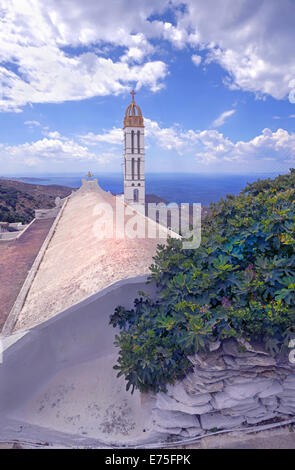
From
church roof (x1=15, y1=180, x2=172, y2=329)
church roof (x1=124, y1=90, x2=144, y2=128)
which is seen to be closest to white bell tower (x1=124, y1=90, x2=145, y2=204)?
church roof (x1=124, y1=90, x2=144, y2=128)

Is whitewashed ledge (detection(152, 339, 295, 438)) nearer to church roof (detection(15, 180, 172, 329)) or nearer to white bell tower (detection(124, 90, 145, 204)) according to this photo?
church roof (detection(15, 180, 172, 329))

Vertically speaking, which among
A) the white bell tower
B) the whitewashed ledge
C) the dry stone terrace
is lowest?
the whitewashed ledge

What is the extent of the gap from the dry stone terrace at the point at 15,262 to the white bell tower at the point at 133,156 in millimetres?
→ 14891

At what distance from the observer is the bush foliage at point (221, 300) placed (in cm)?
404

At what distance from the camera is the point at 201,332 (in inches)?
155

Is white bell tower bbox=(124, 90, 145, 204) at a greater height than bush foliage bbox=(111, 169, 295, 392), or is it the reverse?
white bell tower bbox=(124, 90, 145, 204)

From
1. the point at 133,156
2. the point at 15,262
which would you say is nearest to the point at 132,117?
the point at 133,156

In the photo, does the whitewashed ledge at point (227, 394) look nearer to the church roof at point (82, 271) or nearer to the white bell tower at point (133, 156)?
the church roof at point (82, 271)

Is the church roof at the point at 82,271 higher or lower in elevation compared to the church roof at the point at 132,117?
lower

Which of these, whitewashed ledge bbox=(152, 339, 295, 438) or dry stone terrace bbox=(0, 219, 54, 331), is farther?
dry stone terrace bbox=(0, 219, 54, 331)

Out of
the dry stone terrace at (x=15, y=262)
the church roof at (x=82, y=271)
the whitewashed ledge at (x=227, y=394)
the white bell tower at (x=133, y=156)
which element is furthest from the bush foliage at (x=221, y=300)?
the white bell tower at (x=133, y=156)

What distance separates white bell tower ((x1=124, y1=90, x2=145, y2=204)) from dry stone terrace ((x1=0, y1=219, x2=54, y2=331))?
14891mm

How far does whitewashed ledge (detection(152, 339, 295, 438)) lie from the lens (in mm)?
4336

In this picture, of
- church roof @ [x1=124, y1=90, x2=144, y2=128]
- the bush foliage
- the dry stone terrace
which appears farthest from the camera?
church roof @ [x1=124, y1=90, x2=144, y2=128]
